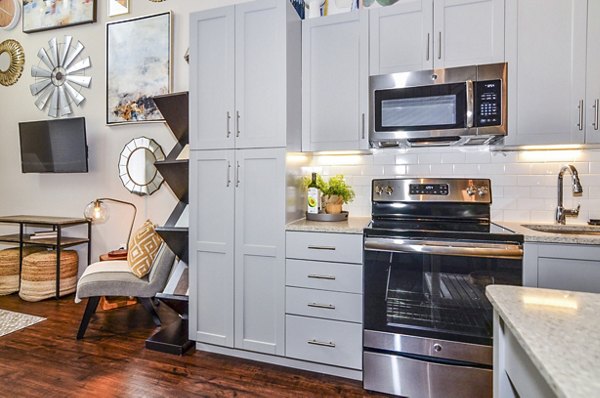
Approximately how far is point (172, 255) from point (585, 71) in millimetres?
3017

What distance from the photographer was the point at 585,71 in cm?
199

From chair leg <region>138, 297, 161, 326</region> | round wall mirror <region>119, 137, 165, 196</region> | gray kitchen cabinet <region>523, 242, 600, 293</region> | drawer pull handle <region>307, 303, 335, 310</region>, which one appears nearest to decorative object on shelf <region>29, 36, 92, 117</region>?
round wall mirror <region>119, 137, 165, 196</region>

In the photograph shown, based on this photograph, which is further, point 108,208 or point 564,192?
point 108,208

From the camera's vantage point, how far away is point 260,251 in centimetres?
226

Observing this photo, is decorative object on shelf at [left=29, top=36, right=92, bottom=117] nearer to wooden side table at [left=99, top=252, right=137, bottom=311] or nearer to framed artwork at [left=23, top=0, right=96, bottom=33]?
framed artwork at [left=23, top=0, right=96, bottom=33]

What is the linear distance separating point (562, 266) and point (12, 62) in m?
5.67

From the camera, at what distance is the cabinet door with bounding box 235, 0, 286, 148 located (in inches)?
87.1

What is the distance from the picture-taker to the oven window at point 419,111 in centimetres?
214

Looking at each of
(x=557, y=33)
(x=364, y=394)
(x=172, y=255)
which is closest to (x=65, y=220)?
(x=172, y=255)

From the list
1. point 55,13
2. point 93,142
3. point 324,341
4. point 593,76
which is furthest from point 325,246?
point 55,13

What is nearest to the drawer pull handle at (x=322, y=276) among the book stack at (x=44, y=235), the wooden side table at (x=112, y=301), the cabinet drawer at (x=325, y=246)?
the cabinet drawer at (x=325, y=246)

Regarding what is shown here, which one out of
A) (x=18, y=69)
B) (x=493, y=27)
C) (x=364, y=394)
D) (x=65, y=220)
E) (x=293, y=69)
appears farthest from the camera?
(x=18, y=69)

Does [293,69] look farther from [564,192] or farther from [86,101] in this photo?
[86,101]

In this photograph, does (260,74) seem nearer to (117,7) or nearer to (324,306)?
(324,306)
